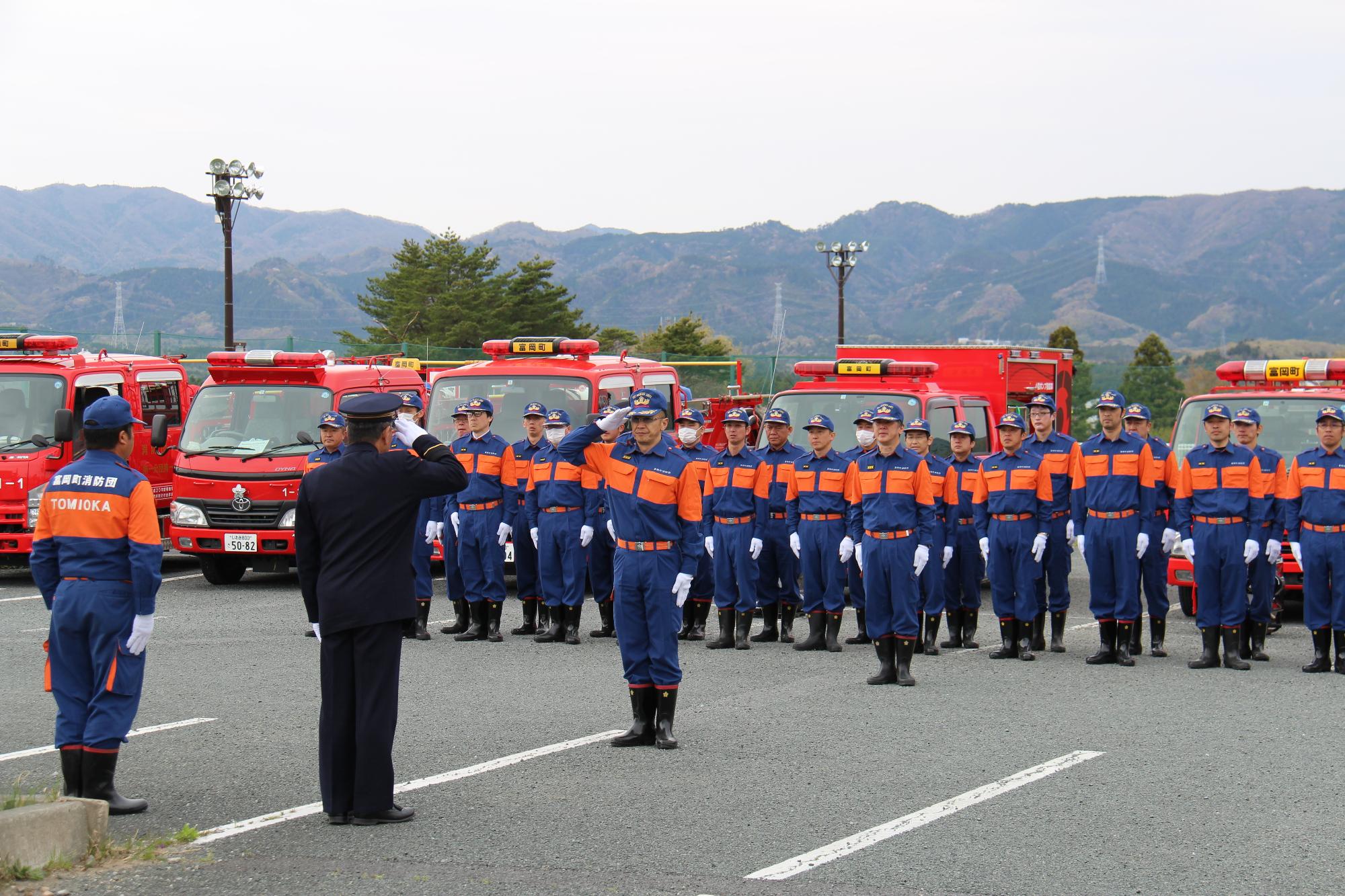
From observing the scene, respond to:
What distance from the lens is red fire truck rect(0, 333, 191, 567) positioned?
14.8 meters

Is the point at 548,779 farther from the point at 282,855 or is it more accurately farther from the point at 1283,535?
the point at 1283,535

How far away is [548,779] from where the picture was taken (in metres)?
7.14

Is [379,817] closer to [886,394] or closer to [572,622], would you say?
[572,622]

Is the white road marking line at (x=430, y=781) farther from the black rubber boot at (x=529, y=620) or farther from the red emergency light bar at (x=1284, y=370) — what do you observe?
the red emergency light bar at (x=1284, y=370)

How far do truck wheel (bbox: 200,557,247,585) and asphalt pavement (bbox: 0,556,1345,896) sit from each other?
4.35m

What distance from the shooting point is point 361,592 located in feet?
20.9

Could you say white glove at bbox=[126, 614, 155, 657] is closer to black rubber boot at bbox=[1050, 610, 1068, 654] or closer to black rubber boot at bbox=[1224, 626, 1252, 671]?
black rubber boot at bbox=[1050, 610, 1068, 654]

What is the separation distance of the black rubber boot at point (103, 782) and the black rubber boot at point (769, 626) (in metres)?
6.53

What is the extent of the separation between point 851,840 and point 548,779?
1.73 metres

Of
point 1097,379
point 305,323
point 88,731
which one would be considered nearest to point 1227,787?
point 88,731

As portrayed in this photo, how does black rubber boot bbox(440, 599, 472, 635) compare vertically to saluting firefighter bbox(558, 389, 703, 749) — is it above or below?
below

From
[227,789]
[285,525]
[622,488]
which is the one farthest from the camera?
Answer: [285,525]

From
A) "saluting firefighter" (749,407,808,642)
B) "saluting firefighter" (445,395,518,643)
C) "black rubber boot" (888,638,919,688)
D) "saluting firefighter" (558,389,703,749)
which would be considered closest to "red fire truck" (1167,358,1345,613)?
"saluting firefighter" (749,407,808,642)

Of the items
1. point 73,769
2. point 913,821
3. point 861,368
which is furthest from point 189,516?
point 913,821
